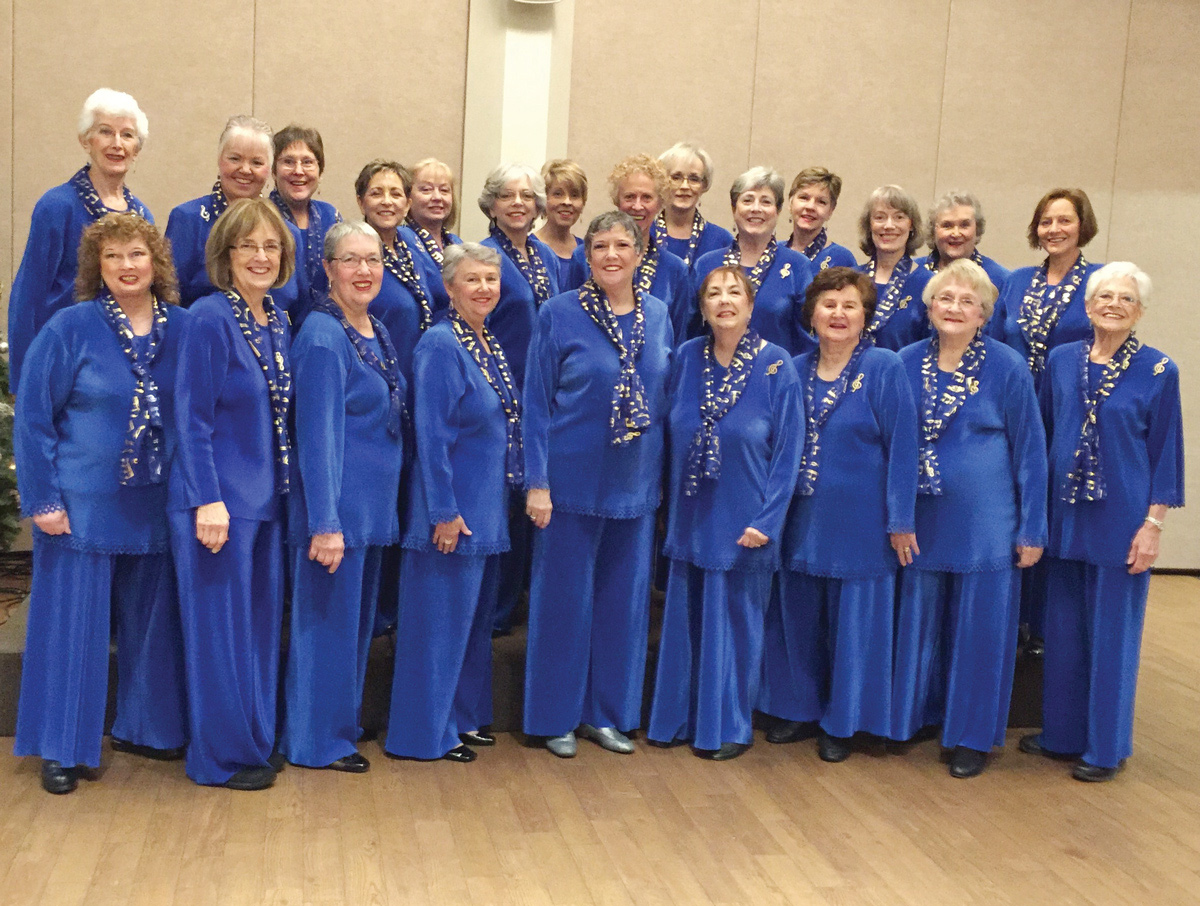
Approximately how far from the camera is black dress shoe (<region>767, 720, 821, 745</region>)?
417 centimetres

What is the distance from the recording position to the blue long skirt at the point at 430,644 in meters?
3.74

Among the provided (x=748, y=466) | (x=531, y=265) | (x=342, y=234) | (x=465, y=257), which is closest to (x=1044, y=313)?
(x=748, y=466)

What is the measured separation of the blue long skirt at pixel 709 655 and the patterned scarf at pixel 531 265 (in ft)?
3.27

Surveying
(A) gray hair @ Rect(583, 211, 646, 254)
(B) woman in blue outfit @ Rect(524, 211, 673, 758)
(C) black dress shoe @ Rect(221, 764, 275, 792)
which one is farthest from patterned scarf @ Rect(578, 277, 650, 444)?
(C) black dress shoe @ Rect(221, 764, 275, 792)

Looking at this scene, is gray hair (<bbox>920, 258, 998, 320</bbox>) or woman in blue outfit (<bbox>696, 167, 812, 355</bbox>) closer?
gray hair (<bbox>920, 258, 998, 320</bbox>)

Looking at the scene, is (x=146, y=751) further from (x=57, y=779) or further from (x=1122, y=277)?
(x=1122, y=277)

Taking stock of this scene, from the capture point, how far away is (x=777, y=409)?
12.7 ft

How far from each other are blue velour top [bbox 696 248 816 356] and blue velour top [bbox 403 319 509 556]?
1044mm

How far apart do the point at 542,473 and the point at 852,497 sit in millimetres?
971

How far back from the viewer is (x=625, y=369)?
3812 millimetres

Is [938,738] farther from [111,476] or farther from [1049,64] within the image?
[1049,64]

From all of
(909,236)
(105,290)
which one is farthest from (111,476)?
(909,236)

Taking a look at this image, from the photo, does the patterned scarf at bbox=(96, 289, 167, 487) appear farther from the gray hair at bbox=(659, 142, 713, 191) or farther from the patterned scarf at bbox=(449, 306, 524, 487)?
the gray hair at bbox=(659, 142, 713, 191)

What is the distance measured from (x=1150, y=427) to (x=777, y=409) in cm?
119
